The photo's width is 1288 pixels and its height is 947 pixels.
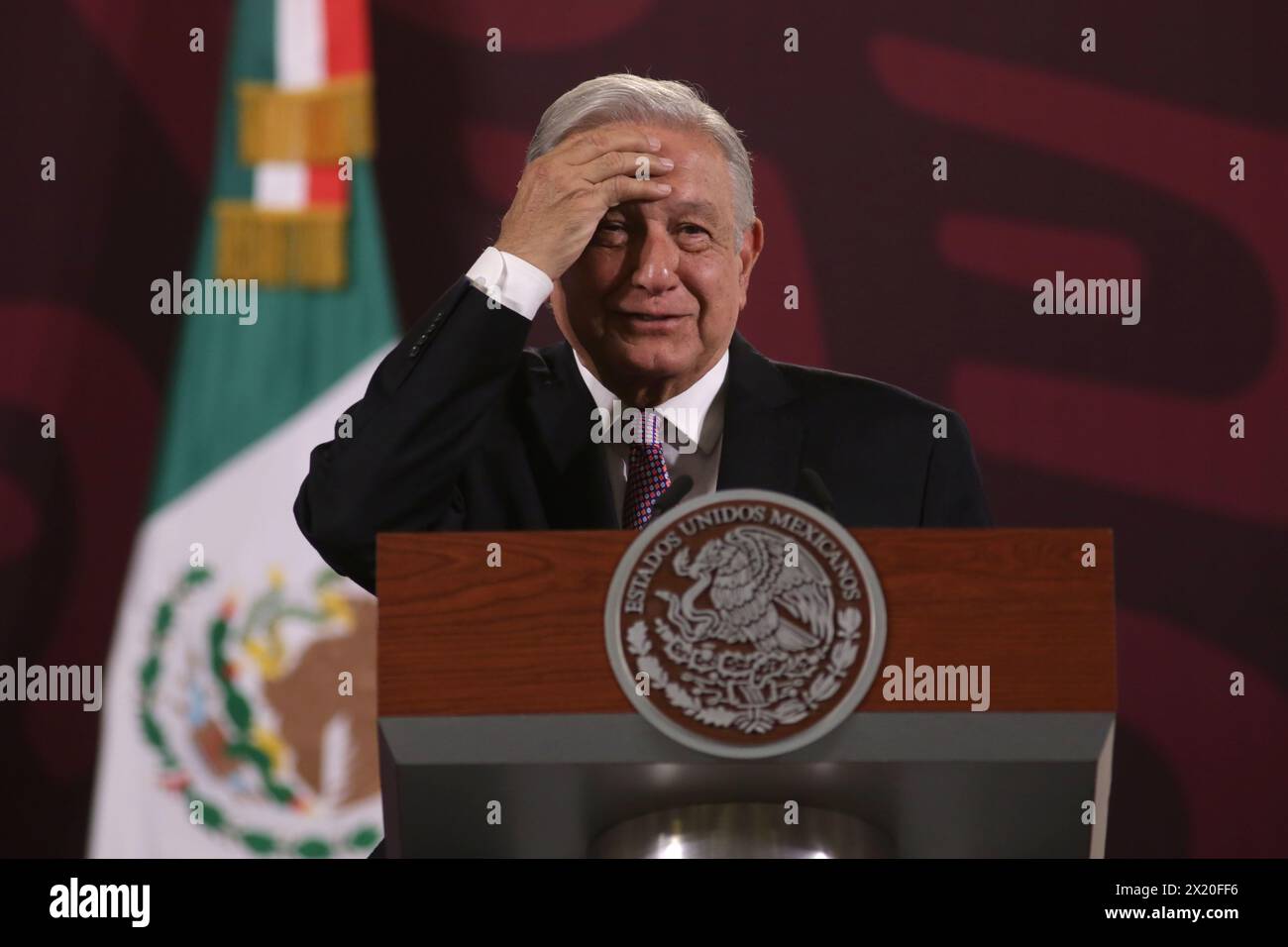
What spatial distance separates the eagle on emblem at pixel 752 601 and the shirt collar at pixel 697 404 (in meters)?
0.80

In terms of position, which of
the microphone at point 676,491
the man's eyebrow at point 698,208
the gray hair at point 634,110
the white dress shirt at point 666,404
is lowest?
the microphone at point 676,491

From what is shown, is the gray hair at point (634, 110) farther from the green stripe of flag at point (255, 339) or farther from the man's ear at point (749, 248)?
the green stripe of flag at point (255, 339)

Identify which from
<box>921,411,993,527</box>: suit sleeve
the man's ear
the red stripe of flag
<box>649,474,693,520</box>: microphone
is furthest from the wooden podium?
the red stripe of flag

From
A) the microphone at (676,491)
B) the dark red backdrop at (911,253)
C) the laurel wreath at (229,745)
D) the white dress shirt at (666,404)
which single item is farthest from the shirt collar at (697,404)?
the laurel wreath at (229,745)

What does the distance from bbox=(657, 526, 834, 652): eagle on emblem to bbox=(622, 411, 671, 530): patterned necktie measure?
2.00ft

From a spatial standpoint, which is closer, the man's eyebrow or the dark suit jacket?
the dark suit jacket

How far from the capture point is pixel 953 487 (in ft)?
6.97

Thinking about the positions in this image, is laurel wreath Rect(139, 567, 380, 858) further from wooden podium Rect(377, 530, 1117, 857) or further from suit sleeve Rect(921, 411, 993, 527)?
wooden podium Rect(377, 530, 1117, 857)

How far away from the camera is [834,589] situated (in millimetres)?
1306

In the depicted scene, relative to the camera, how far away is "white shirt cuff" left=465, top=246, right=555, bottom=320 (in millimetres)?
1884

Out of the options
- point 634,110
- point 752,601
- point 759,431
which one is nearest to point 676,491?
point 752,601

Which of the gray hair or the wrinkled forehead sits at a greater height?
the gray hair

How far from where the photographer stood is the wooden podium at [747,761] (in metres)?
1.29

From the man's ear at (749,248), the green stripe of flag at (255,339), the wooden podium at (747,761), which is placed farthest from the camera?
the green stripe of flag at (255,339)
